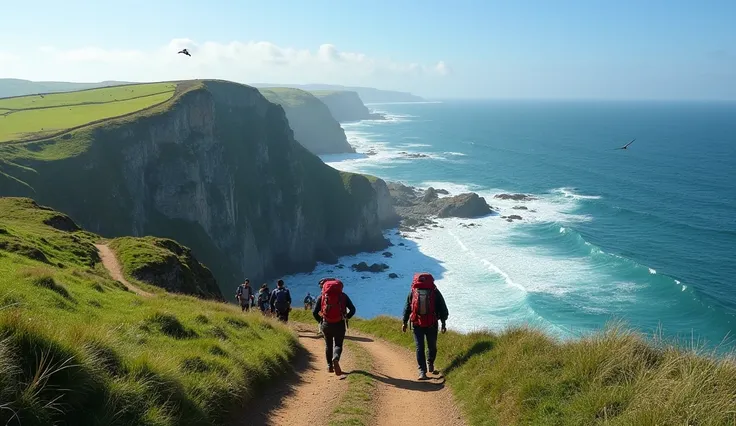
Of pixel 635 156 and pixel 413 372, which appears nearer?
pixel 413 372

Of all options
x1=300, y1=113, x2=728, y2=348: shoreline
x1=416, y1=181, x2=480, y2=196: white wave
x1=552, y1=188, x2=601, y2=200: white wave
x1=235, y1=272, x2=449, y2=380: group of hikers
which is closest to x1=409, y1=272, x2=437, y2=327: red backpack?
x1=235, y1=272, x2=449, y2=380: group of hikers

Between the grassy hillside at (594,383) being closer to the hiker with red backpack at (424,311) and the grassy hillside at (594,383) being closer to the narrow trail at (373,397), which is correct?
the narrow trail at (373,397)

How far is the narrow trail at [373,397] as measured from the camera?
8852mm

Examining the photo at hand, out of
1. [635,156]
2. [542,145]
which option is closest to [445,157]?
[542,145]

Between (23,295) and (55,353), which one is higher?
(55,353)

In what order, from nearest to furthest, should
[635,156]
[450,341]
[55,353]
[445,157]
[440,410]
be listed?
[55,353] < [440,410] < [450,341] < [635,156] < [445,157]

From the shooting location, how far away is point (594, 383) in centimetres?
732

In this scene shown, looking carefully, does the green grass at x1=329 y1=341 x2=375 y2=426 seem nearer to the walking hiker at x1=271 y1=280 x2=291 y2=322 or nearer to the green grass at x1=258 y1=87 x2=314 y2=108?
the walking hiker at x1=271 y1=280 x2=291 y2=322

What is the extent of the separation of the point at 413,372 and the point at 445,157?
134 meters

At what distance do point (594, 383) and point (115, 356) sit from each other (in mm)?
6303

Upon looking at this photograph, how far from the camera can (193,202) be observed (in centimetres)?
5800

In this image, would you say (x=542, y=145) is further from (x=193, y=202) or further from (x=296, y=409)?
(x=296, y=409)

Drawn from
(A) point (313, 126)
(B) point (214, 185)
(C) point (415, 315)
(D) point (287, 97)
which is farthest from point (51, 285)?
A: (D) point (287, 97)

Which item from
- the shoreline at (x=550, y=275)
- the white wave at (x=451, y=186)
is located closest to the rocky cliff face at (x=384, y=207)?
the shoreline at (x=550, y=275)
